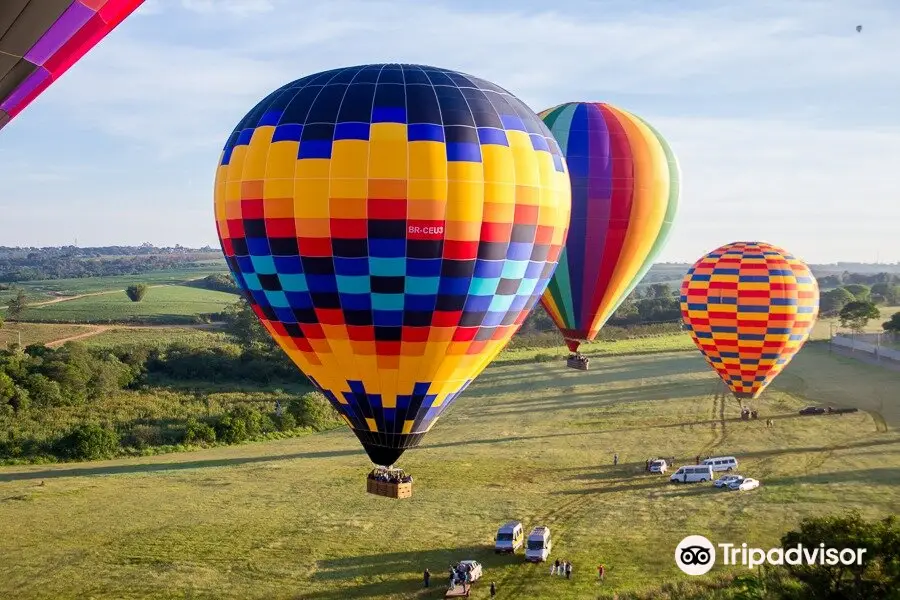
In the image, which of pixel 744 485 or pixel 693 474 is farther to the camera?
pixel 693 474

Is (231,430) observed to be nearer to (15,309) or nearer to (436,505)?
(436,505)

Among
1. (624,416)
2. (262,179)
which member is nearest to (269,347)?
(624,416)

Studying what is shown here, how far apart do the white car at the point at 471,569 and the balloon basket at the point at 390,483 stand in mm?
3456

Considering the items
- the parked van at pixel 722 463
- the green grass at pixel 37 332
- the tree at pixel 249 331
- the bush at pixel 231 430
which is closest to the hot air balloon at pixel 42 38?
the parked van at pixel 722 463

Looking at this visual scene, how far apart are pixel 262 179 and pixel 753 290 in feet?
75.5

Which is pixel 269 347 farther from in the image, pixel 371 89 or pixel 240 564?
pixel 371 89

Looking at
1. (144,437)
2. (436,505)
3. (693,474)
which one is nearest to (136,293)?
(144,437)

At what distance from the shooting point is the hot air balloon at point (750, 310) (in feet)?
104

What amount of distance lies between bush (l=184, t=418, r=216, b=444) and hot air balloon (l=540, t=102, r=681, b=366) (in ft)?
55.7

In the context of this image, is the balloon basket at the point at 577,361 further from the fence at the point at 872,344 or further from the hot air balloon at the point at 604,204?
the fence at the point at 872,344

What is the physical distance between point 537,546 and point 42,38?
16.2 meters

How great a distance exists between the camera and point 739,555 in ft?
59.9

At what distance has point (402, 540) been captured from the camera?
1998 centimetres

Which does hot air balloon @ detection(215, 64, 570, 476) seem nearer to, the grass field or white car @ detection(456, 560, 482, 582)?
white car @ detection(456, 560, 482, 582)
